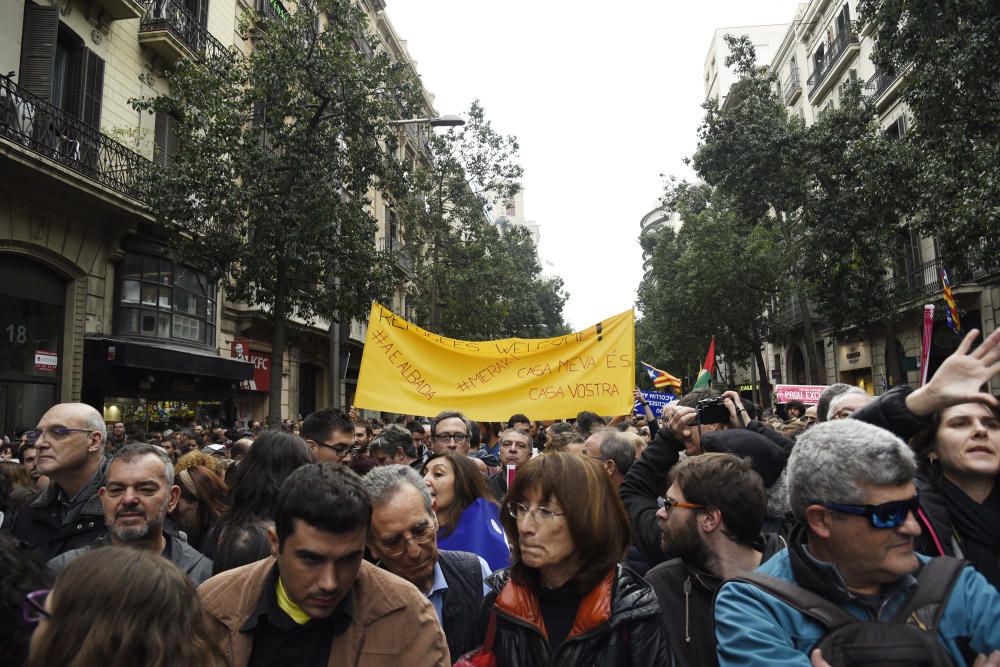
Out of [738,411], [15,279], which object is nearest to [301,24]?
[15,279]

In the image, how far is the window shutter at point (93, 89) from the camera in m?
14.3

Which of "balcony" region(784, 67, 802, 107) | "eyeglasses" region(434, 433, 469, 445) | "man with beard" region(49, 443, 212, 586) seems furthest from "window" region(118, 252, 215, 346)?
"balcony" region(784, 67, 802, 107)

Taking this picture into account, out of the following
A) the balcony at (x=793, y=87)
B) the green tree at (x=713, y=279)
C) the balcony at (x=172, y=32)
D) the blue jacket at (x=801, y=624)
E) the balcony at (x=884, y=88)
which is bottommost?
the blue jacket at (x=801, y=624)

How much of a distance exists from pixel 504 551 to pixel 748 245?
83.8 feet

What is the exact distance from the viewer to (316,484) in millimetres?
2301

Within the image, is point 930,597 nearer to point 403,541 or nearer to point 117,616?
point 403,541

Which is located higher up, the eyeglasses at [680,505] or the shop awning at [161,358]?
the shop awning at [161,358]

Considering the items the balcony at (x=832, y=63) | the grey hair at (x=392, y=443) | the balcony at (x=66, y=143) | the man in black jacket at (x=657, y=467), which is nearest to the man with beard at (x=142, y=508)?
the man in black jacket at (x=657, y=467)

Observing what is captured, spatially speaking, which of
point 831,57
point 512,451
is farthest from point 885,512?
point 831,57

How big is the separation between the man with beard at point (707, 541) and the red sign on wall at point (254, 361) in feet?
58.7

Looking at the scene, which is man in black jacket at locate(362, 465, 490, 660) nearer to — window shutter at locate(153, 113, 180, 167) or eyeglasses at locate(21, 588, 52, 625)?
eyeglasses at locate(21, 588, 52, 625)

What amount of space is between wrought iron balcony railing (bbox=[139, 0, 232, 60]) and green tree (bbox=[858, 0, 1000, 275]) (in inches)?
564

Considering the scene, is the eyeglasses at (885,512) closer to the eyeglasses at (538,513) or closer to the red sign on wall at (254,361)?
the eyeglasses at (538,513)

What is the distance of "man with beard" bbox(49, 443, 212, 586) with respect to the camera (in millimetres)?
3131
